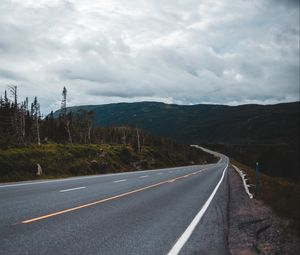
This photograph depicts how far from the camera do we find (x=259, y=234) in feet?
29.6

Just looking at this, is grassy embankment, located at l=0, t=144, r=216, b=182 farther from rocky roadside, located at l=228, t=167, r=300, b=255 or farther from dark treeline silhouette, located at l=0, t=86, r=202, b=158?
rocky roadside, located at l=228, t=167, r=300, b=255

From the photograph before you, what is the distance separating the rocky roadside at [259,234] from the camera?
7.47 meters

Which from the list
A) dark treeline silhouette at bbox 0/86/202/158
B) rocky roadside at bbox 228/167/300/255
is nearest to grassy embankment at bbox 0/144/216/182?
dark treeline silhouette at bbox 0/86/202/158

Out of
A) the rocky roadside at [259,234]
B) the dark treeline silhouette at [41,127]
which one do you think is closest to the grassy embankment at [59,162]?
the dark treeline silhouette at [41,127]

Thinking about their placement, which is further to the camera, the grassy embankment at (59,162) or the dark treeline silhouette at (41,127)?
the dark treeline silhouette at (41,127)

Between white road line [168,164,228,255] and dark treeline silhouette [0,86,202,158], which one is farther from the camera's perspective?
dark treeline silhouette [0,86,202,158]

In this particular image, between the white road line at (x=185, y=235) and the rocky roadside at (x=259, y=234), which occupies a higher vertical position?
the white road line at (x=185, y=235)

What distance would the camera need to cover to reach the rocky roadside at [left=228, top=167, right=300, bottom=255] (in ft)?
24.5

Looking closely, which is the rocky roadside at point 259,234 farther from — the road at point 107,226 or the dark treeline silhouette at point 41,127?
the dark treeline silhouette at point 41,127

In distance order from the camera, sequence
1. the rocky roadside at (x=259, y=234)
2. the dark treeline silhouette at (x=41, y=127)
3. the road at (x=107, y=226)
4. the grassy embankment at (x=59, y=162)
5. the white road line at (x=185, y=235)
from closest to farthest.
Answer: the road at (x=107, y=226) → the white road line at (x=185, y=235) → the rocky roadside at (x=259, y=234) → the grassy embankment at (x=59, y=162) → the dark treeline silhouette at (x=41, y=127)

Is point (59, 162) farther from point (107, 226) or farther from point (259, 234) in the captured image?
point (259, 234)

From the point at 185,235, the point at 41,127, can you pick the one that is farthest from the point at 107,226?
the point at 41,127

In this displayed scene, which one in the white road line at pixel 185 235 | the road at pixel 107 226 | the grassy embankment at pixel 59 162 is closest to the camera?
the road at pixel 107 226

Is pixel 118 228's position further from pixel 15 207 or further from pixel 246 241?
pixel 15 207
